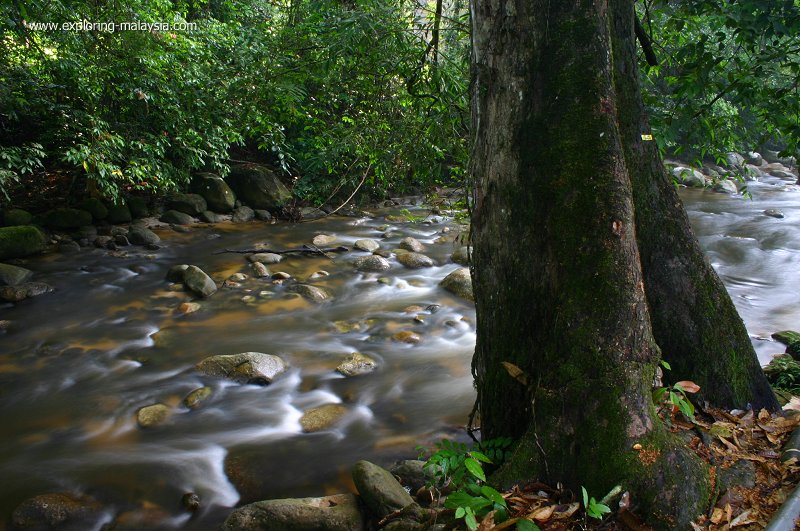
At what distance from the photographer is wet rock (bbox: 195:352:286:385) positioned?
538 cm

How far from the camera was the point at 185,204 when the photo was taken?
462 inches

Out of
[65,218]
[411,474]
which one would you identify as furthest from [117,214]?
[411,474]

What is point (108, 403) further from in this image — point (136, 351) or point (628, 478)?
point (628, 478)

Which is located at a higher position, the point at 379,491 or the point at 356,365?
the point at 379,491

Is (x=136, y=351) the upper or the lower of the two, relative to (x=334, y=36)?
lower

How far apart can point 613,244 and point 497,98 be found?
2.90ft

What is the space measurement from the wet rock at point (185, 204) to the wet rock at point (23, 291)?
4139mm

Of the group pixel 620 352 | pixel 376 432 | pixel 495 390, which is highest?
pixel 620 352

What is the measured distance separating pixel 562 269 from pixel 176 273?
7.00 meters

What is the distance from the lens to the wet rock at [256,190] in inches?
501

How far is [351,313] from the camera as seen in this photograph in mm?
7395

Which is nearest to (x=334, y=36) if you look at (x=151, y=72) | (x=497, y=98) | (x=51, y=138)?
(x=497, y=98)

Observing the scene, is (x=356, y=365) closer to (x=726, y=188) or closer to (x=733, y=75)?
(x=733, y=75)

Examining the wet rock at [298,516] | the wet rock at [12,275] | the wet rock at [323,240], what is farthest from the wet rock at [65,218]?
the wet rock at [298,516]
